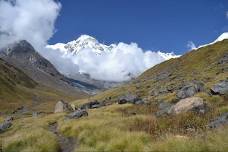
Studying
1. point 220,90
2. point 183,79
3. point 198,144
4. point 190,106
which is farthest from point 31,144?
point 183,79

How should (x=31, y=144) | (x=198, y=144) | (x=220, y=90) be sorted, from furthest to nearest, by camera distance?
(x=220, y=90) < (x=31, y=144) < (x=198, y=144)

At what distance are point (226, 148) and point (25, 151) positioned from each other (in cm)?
Result: 1041

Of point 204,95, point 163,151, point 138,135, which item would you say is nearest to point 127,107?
point 204,95

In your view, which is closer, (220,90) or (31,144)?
(31,144)

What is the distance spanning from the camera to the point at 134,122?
25.7 metres

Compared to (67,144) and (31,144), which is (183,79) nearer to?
(67,144)

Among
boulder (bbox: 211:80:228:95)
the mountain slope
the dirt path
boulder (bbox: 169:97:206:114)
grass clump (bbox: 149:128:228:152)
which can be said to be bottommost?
the dirt path

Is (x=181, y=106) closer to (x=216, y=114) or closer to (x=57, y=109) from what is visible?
(x=216, y=114)

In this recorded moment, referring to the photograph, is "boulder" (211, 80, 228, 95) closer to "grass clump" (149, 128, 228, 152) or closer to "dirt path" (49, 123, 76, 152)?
"dirt path" (49, 123, 76, 152)

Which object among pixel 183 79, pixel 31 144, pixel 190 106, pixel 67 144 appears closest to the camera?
pixel 31 144

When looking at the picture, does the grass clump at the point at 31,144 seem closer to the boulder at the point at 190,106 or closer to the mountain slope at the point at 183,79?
the boulder at the point at 190,106

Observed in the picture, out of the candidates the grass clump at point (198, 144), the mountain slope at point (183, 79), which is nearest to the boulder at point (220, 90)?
the mountain slope at point (183, 79)

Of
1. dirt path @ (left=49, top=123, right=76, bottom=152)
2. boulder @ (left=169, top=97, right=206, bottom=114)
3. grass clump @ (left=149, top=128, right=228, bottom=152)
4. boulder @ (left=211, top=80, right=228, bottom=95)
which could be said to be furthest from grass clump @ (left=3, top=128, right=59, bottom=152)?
boulder @ (left=211, top=80, right=228, bottom=95)

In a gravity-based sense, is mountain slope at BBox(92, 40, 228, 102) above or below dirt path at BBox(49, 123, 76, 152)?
above
